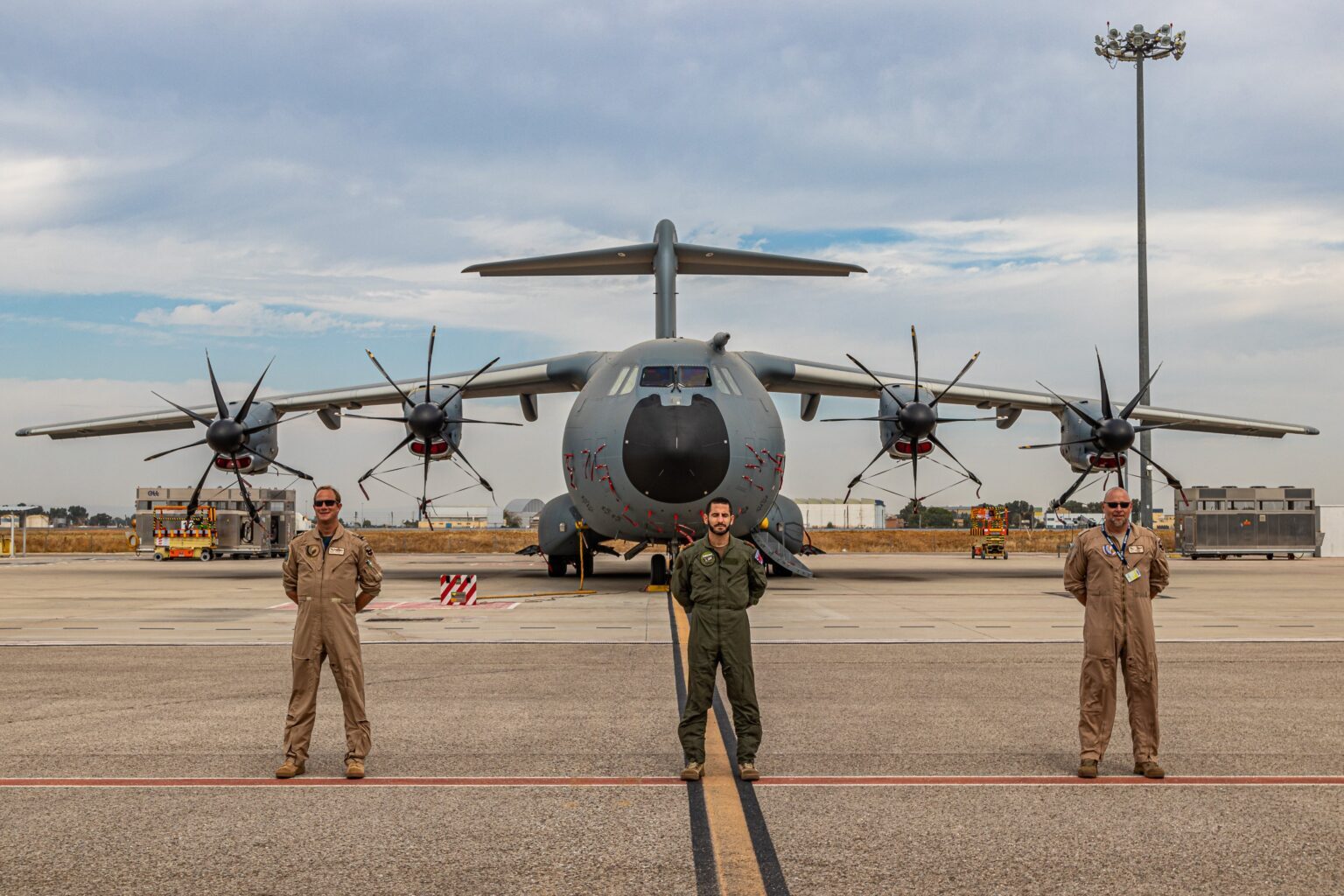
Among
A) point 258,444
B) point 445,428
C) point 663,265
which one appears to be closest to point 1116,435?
point 663,265

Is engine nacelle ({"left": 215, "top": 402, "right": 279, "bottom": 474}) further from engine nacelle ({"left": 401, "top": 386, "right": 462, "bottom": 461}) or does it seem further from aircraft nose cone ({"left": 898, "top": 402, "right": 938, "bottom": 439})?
aircraft nose cone ({"left": 898, "top": 402, "right": 938, "bottom": 439})

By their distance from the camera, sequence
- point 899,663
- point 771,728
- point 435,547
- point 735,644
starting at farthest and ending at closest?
1. point 435,547
2. point 899,663
3. point 771,728
4. point 735,644

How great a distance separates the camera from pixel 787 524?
27.1 m

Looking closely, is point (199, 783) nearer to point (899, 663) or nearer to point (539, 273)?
point (899, 663)

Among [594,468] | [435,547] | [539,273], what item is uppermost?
[539,273]

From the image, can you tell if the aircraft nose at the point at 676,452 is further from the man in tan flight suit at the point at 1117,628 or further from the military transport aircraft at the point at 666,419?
the man in tan flight suit at the point at 1117,628

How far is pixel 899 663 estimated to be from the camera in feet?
38.3

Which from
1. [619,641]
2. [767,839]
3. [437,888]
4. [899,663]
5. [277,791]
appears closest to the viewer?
[437,888]

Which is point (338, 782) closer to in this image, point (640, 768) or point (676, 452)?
point (640, 768)

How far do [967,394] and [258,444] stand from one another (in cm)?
1646

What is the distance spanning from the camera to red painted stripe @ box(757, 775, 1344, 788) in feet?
21.6

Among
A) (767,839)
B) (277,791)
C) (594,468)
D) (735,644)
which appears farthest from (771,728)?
(594,468)

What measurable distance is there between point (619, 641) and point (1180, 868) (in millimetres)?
9147

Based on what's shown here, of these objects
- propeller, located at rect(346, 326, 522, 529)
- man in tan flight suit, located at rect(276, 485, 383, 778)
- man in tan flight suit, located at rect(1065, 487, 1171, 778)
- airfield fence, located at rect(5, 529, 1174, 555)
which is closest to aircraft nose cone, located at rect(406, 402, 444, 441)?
propeller, located at rect(346, 326, 522, 529)
